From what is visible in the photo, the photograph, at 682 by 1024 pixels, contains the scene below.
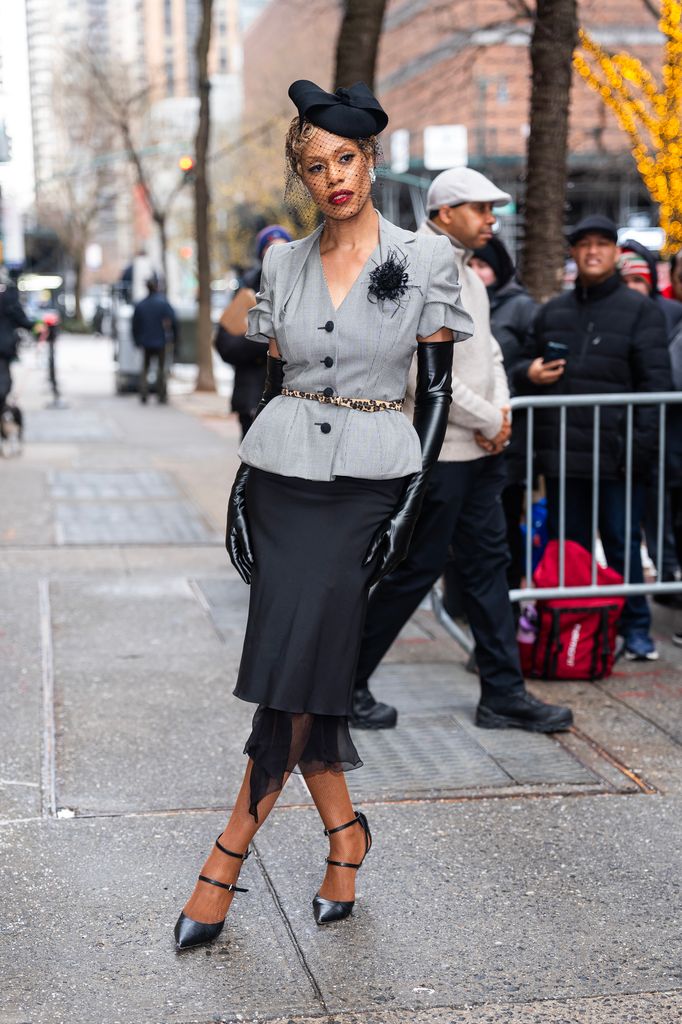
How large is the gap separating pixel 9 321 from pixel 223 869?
10.2 metres

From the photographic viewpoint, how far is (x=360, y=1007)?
326 cm

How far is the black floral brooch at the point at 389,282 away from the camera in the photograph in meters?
3.52

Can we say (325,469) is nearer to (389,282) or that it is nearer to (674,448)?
(389,282)

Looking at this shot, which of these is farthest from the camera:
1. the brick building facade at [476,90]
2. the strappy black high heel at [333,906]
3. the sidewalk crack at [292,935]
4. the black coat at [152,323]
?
the brick building facade at [476,90]

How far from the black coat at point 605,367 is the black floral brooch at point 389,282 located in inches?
111

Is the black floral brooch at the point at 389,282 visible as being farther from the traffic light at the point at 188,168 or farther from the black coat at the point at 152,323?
the traffic light at the point at 188,168

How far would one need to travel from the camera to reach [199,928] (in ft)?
11.6

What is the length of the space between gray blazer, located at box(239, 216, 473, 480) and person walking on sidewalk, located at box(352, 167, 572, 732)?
1.25 meters

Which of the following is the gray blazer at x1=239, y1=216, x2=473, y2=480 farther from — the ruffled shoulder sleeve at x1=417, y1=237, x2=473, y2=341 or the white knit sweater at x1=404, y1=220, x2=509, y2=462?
the white knit sweater at x1=404, y1=220, x2=509, y2=462

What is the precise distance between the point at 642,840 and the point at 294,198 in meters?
2.19

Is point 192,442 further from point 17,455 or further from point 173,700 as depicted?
point 173,700

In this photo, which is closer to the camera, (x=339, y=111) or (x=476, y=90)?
(x=339, y=111)

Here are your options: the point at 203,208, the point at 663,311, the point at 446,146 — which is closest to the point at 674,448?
the point at 663,311

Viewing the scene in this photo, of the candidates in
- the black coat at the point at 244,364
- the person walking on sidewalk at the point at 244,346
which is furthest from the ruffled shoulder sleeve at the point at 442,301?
the black coat at the point at 244,364
